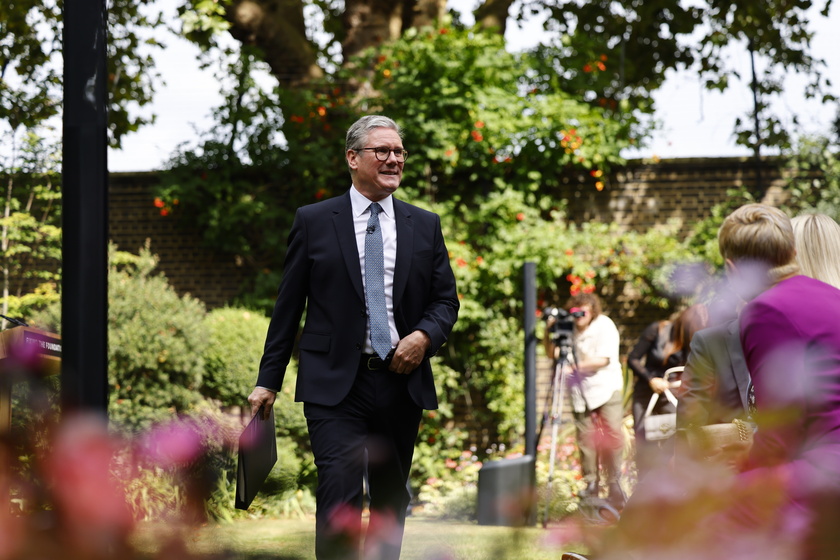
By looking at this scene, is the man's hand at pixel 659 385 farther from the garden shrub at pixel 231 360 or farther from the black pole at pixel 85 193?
the black pole at pixel 85 193

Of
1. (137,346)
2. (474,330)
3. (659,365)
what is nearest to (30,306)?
(137,346)

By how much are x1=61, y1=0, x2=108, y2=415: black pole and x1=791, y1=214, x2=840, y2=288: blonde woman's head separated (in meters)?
1.95

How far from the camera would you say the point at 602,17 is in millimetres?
11703

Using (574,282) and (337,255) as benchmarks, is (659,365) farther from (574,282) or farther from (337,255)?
(337,255)

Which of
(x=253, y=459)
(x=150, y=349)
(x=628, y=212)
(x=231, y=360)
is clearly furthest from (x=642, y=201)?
(x=253, y=459)

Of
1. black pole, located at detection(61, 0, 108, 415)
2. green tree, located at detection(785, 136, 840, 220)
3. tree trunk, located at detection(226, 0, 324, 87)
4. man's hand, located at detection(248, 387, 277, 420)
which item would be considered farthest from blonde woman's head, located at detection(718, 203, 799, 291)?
tree trunk, located at detection(226, 0, 324, 87)

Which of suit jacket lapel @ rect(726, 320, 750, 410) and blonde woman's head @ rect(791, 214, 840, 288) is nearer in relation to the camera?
blonde woman's head @ rect(791, 214, 840, 288)

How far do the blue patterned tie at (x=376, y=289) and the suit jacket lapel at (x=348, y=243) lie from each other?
0.03 metres

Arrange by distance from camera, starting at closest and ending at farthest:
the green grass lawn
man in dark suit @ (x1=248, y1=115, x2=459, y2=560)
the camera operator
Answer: the green grass lawn → man in dark suit @ (x1=248, y1=115, x2=459, y2=560) → the camera operator

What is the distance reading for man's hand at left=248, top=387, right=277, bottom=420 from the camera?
3.09 m

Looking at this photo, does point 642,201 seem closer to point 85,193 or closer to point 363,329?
point 363,329

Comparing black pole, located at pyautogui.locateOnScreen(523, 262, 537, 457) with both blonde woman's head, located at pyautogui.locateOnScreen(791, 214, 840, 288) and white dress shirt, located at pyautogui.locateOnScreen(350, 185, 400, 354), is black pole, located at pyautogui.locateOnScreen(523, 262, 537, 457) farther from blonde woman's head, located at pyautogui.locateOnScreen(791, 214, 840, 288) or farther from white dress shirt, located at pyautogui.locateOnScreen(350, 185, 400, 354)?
blonde woman's head, located at pyautogui.locateOnScreen(791, 214, 840, 288)

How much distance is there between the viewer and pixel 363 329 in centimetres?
315

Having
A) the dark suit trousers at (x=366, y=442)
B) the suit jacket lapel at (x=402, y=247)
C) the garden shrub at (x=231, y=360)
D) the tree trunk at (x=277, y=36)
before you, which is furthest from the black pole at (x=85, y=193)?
the tree trunk at (x=277, y=36)
